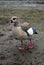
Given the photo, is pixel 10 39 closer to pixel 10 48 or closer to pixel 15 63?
pixel 10 48

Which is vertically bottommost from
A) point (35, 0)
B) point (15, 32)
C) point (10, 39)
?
point (35, 0)

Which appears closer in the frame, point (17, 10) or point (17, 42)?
point (17, 42)

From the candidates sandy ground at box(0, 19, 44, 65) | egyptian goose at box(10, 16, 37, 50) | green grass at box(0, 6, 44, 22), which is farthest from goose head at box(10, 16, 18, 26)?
green grass at box(0, 6, 44, 22)

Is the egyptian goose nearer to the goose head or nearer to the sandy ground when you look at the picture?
the goose head

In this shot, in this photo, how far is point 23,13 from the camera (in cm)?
887

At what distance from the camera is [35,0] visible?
10188mm

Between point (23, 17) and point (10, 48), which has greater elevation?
point (10, 48)

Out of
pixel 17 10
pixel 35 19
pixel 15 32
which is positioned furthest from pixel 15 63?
pixel 17 10

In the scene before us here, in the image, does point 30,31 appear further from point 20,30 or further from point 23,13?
point 23,13

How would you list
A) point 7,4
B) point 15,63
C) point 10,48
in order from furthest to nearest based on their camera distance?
1. point 7,4
2. point 10,48
3. point 15,63

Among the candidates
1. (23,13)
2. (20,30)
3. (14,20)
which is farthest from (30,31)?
(23,13)

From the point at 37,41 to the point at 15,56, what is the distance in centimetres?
102

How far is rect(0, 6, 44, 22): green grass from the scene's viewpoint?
26.8 feet

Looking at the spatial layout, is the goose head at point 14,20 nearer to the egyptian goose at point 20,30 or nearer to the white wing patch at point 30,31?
the egyptian goose at point 20,30
